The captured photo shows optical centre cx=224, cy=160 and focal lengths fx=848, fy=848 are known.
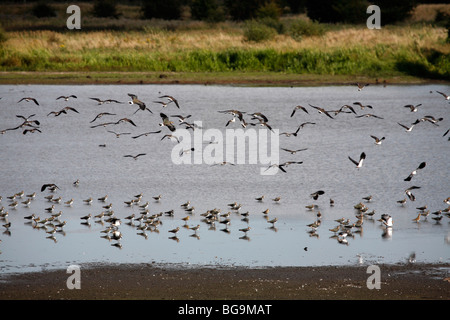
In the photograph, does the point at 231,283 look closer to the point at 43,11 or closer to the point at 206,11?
the point at 206,11

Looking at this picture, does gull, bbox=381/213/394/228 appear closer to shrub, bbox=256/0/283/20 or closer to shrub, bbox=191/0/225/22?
shrub, bbox=256/0/283/20

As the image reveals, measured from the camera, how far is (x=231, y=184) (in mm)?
21047

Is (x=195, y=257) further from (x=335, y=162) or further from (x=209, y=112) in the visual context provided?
(x=209, y=112)

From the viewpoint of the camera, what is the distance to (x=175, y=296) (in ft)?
38.3

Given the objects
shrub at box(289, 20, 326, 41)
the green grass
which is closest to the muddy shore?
the green grass

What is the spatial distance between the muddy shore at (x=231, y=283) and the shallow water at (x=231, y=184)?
1.68 ft

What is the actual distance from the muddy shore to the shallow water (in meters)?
0.51

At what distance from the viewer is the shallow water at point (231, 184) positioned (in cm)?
1453

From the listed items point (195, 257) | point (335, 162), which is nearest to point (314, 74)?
point (335, 162)

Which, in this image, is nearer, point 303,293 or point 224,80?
point 303,293

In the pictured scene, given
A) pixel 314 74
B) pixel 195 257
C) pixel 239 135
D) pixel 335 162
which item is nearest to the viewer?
pixel 195 257

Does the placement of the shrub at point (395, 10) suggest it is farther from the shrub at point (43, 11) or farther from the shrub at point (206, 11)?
the shrub at point (43, 11)

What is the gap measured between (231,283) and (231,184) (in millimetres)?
8724

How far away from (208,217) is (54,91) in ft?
90.1
